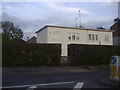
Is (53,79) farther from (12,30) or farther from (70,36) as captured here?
(12,30)

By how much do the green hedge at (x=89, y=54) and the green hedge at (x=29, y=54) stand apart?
1.63 m

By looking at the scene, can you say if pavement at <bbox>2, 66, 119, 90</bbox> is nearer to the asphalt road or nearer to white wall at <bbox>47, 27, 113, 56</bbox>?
the asphalt road

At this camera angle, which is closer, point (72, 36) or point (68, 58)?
point (68, 58)

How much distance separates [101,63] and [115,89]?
14137 millimetres

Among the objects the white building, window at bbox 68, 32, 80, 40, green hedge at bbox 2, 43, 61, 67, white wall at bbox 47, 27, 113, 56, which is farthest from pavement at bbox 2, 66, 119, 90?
window at bbox 68, 32, 80, 40

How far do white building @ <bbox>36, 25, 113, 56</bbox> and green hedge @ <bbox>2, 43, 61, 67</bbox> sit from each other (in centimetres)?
1672

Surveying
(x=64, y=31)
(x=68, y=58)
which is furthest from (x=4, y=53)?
(x=64, y=31)

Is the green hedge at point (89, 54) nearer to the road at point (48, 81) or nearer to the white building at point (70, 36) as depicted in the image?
the road at point (48, 81)

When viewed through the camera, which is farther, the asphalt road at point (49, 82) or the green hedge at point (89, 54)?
the green hedge at point (89, 54)

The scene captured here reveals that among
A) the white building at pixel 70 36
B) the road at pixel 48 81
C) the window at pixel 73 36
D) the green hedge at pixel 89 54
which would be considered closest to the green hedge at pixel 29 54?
the green hedge at pixel 89 54

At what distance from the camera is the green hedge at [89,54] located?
22281mm

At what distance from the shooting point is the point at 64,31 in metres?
41.1

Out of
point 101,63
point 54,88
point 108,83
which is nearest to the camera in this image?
point 54,88

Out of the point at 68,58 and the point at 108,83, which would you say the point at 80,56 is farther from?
the point at 108,83
